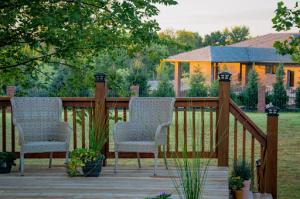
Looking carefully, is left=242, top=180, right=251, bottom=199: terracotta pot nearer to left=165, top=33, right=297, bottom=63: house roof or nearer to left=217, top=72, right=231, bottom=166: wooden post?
left=217, top=72, right=231, bottom=166: wooden post

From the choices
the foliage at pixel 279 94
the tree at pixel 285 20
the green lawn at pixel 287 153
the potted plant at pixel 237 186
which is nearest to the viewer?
the potted plant at pixel 237 186

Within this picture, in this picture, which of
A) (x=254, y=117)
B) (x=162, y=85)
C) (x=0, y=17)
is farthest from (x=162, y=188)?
(x=162, y=85)

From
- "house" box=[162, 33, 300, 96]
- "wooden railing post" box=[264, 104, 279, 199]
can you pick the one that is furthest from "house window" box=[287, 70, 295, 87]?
"wooden railing post" box=[264, 104, 279, 199]

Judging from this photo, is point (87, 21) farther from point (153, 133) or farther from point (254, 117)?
point (254, 117)

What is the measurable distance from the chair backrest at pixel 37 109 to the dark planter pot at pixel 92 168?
94 cm

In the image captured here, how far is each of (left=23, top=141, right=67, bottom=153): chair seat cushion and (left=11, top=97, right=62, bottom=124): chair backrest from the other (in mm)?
458

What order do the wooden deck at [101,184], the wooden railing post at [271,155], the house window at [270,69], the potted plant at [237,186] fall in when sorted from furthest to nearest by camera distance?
1. the house window at [270,69]
2. the wooden railing post at [271,155]
3. the potted plant at [237,186]
4. the wooden deck at [101,184]

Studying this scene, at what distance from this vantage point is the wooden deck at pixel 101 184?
5.10m

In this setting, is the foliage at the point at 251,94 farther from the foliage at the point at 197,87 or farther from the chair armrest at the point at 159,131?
the chair armrest at the point at 159,131

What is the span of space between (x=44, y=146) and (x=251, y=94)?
19179 mm

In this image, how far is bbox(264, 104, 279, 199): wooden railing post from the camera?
246 inches

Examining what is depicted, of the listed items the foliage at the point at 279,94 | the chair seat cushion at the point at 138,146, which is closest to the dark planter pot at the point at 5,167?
the chair seat cushion at the point at 138,146

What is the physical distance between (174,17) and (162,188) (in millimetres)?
24525

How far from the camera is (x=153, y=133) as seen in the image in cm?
666
